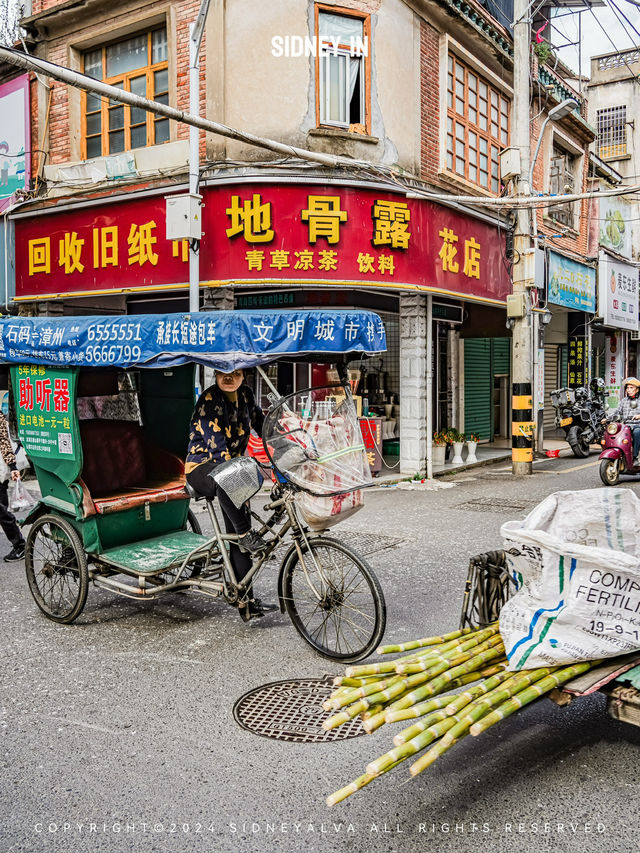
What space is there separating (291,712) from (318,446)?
1.62 meters

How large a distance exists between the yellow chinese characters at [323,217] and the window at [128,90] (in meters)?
3.16

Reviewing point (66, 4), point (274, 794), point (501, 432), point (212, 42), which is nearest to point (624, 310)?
point (501, 432)

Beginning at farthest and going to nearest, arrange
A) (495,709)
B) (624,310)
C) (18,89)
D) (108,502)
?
(624,310)
(18,89)
(108,502)
(495,709)

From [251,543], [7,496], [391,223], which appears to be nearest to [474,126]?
[391,223]

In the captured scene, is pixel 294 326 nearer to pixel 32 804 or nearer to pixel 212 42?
pixel 32 804

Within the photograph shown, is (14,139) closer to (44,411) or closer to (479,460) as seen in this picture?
(479,460)

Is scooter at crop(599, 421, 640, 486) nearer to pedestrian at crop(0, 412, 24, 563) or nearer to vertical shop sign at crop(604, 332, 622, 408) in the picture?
pedestrian at crop(0, 412, 24, 563)

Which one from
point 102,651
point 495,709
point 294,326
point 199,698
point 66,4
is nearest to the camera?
point 495,709

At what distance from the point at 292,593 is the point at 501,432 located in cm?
1578

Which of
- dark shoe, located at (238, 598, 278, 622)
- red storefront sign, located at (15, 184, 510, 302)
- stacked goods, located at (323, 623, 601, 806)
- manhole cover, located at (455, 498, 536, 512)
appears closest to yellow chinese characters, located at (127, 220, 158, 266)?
red storefront sign, located at (15, 184, 510, 302)

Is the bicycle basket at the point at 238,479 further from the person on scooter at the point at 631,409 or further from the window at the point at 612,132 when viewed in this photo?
the window at the point at 612,132

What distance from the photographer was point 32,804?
130 inches

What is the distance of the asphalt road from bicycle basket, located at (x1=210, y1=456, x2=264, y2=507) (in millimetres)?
1007

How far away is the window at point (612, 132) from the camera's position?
102 feet
